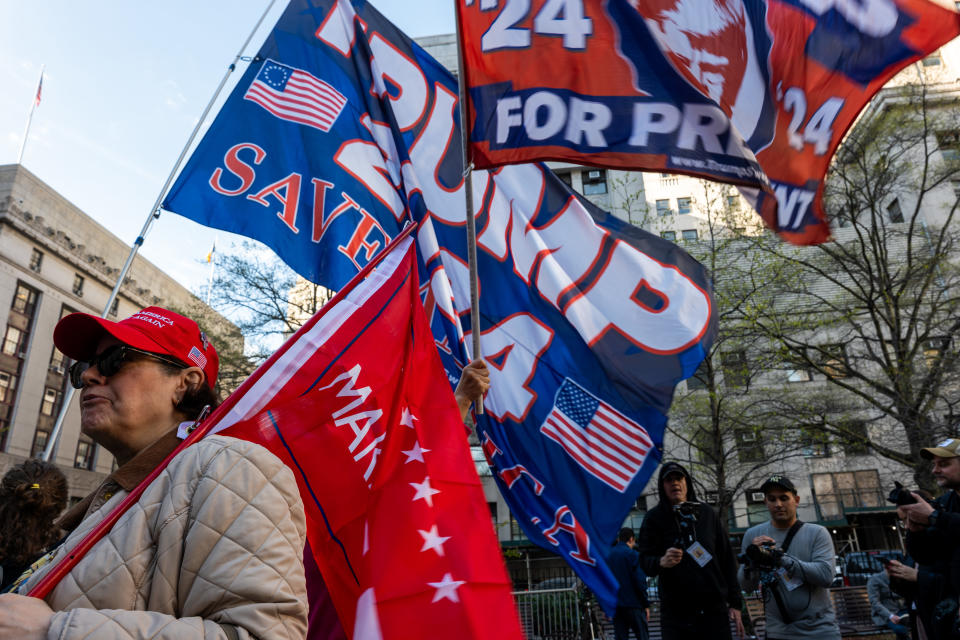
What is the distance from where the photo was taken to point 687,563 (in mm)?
5289

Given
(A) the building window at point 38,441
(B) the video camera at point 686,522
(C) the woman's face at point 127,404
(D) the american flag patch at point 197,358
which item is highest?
(A) the building window at point 38,441

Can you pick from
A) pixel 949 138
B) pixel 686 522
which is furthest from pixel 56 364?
pixel 686 522

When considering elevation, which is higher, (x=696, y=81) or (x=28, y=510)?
(x=696, y=81)

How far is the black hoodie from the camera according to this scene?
17.0 feet

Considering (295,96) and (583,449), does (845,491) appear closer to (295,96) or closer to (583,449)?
(583,449)

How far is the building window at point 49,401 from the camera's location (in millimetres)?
40844

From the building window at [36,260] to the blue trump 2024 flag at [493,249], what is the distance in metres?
43.8

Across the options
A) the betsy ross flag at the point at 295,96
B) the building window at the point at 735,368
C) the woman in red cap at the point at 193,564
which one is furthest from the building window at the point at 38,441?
the woman in red cap at the point at 193,564

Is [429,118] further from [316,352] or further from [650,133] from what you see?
[316,352]

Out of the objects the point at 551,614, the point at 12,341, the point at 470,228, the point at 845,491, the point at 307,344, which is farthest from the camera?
the point at 12,341

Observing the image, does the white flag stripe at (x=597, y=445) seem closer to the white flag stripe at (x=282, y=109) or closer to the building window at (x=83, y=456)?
the white flag stripe at (x=282, y=109)

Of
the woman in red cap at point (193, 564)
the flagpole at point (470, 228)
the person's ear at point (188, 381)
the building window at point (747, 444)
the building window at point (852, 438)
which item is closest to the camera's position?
the woman in red cap at point (193, 564)

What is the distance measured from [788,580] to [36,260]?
154ft

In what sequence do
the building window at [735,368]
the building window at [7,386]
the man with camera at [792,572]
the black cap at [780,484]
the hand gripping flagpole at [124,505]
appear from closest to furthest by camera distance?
the hand gripping flagpole at [124,505], the man with camera at [792,572], the black cap at [780,484], the building window at [735,368], the building window at [7,386]
